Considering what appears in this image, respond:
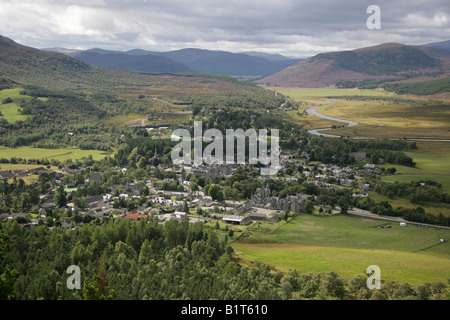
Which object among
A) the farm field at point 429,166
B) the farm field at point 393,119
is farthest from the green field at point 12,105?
the farm field at point 429,166

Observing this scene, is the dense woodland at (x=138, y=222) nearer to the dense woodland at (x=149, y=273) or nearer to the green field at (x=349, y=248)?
the dense woodland at (x=149, y=273)

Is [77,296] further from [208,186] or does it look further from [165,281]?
[208,186]

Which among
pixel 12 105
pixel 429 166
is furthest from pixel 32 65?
pixel 429 166

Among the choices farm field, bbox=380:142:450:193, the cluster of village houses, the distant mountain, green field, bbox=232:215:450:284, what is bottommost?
green field, bbox=232:215:450:284

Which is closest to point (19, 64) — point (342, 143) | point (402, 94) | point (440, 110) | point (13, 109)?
point (13, 109)

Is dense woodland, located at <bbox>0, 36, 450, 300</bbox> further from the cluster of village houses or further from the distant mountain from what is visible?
the distant mountain

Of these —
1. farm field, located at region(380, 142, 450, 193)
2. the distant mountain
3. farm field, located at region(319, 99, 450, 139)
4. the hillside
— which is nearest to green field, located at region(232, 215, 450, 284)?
farm field, located at region(380, 142, 450, 193)

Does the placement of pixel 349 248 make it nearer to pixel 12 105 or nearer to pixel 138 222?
pixel 138 222
